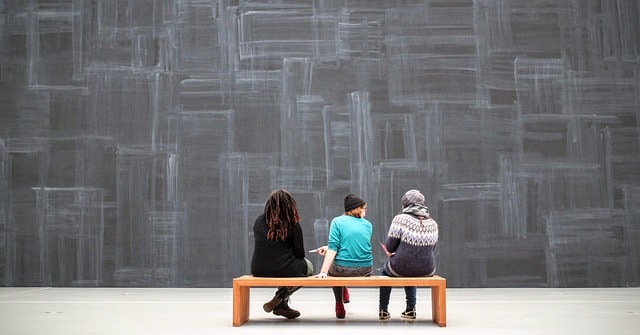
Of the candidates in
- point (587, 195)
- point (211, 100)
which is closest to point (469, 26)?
point (587, 195)

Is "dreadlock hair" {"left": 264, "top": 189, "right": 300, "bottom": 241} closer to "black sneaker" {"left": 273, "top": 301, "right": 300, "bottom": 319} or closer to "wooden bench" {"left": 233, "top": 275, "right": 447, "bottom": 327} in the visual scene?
A: "wooden bench" {"left": 233, "top": 275, "right": 447, "bottom": 327}

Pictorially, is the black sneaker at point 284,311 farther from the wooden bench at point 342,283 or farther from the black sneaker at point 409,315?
the black sneaker at point 409,315

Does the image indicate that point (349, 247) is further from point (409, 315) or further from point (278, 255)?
point (409, 315)

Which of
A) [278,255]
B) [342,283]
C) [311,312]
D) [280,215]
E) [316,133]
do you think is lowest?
[311,312]

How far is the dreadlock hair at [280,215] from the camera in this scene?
5.51 m

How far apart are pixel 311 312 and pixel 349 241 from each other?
0.93 m

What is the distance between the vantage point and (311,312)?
6.25 metres

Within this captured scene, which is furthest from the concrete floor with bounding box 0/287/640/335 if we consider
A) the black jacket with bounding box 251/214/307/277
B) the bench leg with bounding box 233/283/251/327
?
the black jacket with bounding box 251/214/307/277

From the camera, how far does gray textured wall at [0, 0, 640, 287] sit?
912 centimetres

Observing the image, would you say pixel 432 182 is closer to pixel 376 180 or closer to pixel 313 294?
pixel 376 180

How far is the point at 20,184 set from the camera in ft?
30.6

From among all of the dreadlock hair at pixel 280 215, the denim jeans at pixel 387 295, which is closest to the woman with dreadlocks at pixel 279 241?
the dreadlock hair at pixel 280 215

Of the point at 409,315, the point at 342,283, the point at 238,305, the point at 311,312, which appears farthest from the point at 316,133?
the point at 238,305

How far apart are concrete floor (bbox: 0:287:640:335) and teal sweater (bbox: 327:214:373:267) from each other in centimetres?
41
